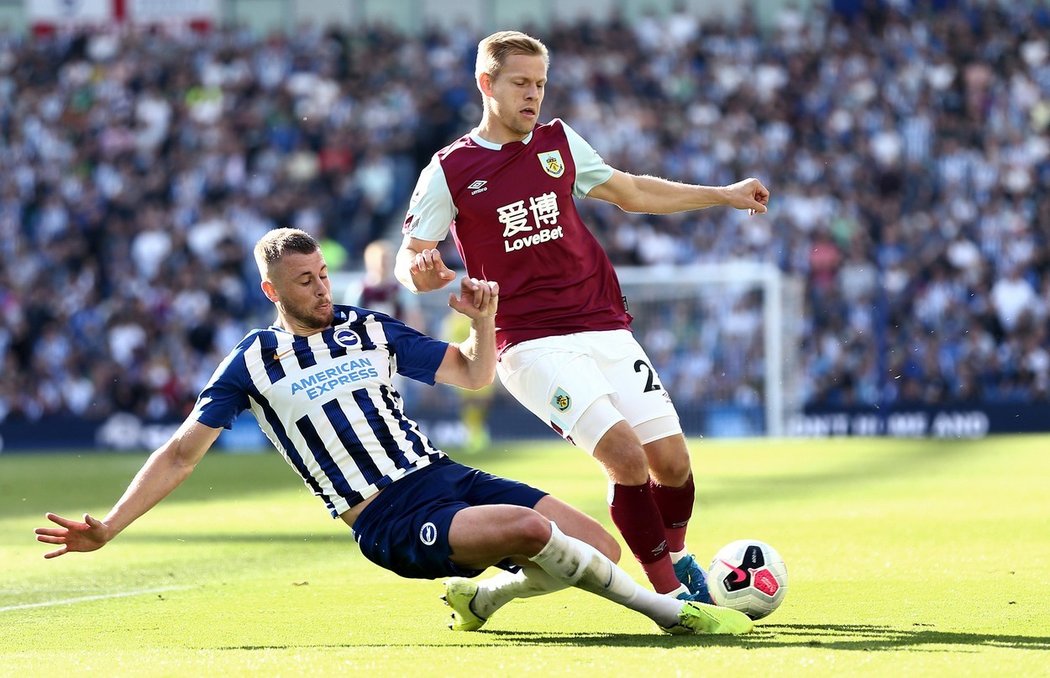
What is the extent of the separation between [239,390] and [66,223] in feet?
70.7

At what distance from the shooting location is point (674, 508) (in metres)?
7.19

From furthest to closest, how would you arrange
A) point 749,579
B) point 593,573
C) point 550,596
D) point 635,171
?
point 635,171 < point 550,596 < point 749,579 < point 593,573

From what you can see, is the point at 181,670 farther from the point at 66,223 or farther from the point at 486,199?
the point at 66,223

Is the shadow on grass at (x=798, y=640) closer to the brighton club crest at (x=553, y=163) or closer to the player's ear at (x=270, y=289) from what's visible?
the player's ear at (x=270, y=289)

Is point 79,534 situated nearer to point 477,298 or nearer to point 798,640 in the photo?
point 477,298

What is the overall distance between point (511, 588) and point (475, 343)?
3.44ft

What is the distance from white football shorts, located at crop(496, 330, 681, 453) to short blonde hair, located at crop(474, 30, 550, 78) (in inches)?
47.6

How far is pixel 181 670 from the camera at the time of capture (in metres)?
5.64

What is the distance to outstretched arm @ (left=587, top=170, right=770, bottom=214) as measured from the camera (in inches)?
295

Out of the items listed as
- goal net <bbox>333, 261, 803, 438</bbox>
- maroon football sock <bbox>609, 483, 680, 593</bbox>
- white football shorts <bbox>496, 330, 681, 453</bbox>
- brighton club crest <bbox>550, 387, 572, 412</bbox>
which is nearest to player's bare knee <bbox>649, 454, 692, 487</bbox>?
white football shorts <bbox>496, 330, 681, 453</bbox>

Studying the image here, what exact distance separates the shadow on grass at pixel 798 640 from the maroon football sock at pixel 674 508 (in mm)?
730

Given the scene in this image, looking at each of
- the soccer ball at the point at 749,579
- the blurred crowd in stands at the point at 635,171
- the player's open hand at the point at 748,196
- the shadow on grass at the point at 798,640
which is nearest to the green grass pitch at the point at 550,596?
the shadow on grass at the point at 798,640

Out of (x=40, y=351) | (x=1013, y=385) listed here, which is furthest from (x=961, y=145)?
(x=40, y=351)

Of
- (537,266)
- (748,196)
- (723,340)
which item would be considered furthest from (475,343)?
(723,340)
